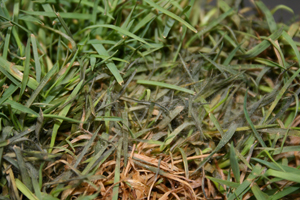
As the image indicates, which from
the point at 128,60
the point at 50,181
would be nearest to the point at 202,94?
the point at 128,60

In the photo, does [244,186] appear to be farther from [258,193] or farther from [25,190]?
[25,190]

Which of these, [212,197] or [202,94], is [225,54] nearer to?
[202,94]

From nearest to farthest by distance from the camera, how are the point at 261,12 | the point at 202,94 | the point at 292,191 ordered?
1. the point at 292,191
2. the point at 202,94
3. the point at 261,12

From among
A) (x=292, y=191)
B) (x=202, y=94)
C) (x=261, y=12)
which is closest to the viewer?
(x=292, y=191)

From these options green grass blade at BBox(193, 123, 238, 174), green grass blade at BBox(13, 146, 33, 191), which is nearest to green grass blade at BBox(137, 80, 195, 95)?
green grass blade at BBox(193, 123, 238, 174)

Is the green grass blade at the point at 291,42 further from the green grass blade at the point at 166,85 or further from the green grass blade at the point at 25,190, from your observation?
the green grass blade at the point at 25,190

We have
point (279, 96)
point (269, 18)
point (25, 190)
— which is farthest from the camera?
point (269, 18)

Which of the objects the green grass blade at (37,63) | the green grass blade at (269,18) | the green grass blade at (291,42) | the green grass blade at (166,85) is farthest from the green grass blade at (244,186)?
the green grass blade at (37,63)

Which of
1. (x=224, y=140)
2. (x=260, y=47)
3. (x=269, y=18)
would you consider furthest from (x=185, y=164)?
(x=269, y=18)
